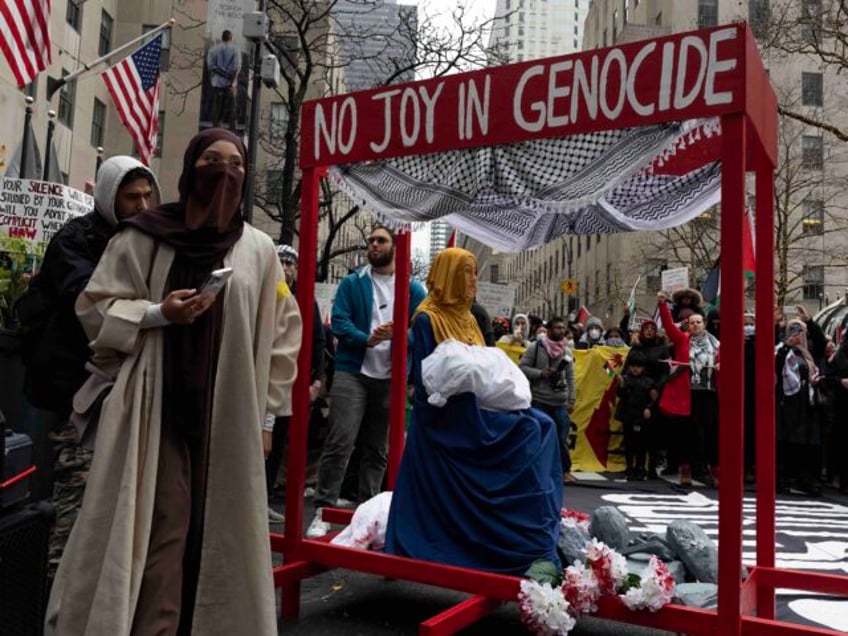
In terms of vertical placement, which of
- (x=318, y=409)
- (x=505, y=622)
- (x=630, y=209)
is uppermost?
(x=630, y=209)

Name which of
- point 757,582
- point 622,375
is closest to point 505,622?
point 757,582

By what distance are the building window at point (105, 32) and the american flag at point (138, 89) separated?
17.7m

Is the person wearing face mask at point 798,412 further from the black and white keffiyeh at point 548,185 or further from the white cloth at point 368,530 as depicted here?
the white cloth at point 368,530

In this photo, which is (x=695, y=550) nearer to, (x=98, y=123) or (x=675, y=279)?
(x=675, y=279)

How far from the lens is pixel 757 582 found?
158 inches

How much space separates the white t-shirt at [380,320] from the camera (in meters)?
5.92

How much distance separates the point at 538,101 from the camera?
13.0 feet

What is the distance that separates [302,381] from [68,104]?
906 inches

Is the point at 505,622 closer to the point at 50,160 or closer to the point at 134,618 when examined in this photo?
the point at 134,618

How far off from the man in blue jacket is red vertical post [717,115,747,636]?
283 centimetres

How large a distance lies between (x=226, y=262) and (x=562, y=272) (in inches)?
2241

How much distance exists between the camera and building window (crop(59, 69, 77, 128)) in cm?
2356

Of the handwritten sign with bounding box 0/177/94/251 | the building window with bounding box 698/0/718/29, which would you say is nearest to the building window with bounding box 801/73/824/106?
the building window with bounding box 698/0/718/29

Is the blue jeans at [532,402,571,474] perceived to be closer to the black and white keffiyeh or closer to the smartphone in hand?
the black and white keffiyeh
